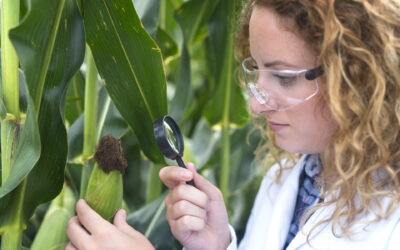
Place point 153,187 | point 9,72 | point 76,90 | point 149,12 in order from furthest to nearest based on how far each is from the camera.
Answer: point 153,187 → point 76,90 → point 149,12 → point 9,72

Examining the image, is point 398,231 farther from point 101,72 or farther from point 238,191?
point 238,191

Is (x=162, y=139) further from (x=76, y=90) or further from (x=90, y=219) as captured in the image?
(x=76, y=90)

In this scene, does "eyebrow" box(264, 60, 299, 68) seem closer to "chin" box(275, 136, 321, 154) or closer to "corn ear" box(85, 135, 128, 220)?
"chin" box(275, 136, 321, 154)

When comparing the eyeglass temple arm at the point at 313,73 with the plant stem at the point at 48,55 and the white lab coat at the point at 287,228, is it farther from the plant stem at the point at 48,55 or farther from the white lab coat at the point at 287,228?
the plant stem at the point at 48,55

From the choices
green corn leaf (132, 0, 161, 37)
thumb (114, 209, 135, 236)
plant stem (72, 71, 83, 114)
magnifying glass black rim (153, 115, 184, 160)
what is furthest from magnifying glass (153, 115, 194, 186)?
plant stem (72, 71, 83, 114)

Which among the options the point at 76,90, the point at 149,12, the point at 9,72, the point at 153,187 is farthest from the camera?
the point at 153,187

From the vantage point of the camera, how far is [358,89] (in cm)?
77

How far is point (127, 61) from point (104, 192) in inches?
8.7

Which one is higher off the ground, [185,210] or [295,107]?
[295,107]

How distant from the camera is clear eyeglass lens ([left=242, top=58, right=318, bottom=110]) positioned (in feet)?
2.52

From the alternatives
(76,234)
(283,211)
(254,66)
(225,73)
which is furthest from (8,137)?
(225,73)

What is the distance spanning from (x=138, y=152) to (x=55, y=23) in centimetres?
67

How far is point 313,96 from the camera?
30.6 inches

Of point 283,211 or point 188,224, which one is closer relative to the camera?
point 188,224
